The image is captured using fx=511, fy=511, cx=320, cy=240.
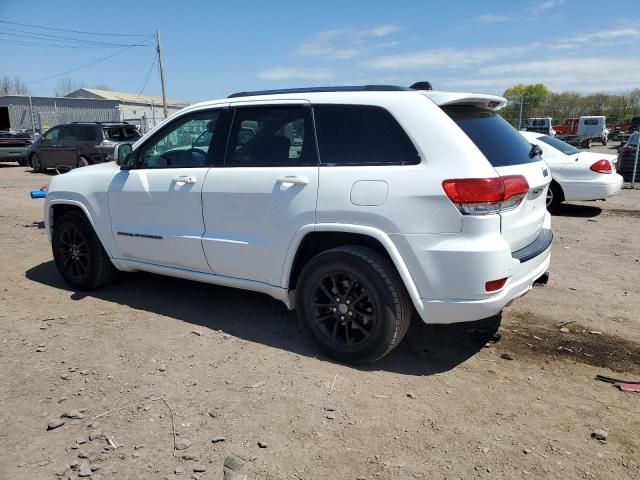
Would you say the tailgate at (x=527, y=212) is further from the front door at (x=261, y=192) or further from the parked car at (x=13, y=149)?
the parked car at (x=13, y=149)

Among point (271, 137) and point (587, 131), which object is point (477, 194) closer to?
point (271, 137)

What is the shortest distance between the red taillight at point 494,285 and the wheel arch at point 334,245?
16.5 inches

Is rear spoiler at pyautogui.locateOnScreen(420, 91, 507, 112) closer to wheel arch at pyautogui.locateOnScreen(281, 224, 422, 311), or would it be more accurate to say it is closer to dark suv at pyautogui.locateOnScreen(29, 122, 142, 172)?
wheel arch at pyautogui.locateOnScreen(281, 224, 422, 311)

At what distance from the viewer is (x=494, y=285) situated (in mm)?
3139

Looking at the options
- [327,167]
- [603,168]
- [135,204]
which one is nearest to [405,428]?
[327,167]

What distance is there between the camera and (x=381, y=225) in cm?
327

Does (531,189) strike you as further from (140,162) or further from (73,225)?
(73,225)

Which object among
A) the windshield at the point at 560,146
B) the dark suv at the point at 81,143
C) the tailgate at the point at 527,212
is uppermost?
the dark suv at the point at 81,143

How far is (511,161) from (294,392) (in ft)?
6.87

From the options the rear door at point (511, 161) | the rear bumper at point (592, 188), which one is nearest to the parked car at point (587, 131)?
the rear bumper at point (592, 188)

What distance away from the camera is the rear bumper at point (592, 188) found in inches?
352

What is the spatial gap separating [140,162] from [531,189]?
326 cm

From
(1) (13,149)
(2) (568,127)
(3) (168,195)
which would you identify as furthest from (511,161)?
(2) (568,127)

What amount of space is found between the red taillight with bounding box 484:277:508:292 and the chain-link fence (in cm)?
1791
